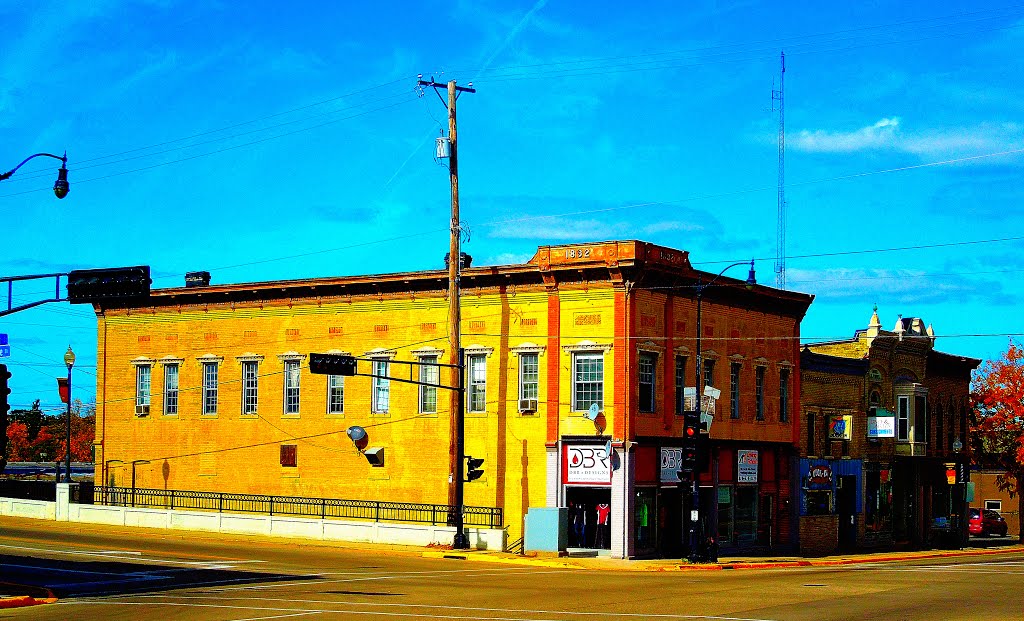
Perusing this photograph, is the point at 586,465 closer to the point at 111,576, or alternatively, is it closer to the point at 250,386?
the point at 250,386

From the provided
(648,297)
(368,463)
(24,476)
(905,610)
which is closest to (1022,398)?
(648,297)

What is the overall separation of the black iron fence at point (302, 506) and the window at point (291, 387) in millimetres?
4035

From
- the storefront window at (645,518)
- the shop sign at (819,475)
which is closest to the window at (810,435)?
the shop sign at (819,475)

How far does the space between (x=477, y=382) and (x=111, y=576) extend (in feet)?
66.5

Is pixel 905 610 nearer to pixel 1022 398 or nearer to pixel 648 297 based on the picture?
pixel 648 297

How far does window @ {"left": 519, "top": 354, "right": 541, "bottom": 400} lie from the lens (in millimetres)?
49562

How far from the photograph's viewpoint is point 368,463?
53938 mm

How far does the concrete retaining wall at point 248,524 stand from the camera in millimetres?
47688

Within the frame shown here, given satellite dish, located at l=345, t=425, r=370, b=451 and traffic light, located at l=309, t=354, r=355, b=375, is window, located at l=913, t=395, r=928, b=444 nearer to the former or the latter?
satellite dish, located at l=345, t=425, r=370, b=451

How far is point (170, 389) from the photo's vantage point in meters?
60.3

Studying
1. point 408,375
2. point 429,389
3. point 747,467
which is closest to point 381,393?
point 408,375

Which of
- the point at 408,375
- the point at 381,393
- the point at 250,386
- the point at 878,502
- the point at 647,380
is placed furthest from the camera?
the point at 878,502

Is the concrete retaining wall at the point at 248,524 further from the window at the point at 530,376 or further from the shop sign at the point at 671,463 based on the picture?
the shop sign at the point at 671,463

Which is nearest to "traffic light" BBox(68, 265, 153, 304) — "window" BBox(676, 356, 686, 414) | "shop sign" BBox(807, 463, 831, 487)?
"window" BBox(676, 356, 686, 414)
